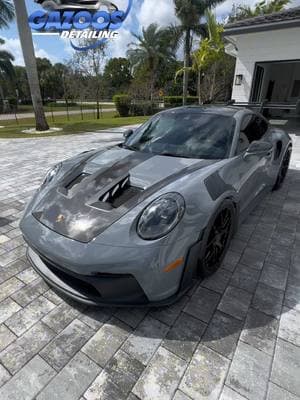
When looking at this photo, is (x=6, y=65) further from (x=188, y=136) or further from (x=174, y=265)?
(x=174, y=265)

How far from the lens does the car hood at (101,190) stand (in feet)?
5.40

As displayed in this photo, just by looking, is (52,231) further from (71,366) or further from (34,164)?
(34,164)

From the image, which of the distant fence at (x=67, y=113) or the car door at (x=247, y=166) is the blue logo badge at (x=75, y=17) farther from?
the car door at (x=247, y=166)

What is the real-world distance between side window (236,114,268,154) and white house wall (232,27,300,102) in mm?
7073

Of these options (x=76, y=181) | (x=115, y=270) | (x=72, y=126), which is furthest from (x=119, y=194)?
(x=72, y=126)

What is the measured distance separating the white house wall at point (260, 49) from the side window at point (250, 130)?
707 centimetres

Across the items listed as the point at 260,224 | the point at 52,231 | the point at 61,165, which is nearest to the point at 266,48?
the point at 260,224

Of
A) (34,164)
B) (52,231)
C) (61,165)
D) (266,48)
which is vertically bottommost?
(34,164)

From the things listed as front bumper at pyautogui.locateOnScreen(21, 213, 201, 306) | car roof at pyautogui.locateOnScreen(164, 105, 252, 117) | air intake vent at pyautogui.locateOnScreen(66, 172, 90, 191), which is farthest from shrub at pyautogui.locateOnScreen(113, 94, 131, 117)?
front bumper at pyautogui.locateOnScreen(21, 213, 201, 306)

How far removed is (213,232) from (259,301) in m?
0.61

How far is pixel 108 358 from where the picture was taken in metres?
1.48

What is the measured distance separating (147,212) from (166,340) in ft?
2.69

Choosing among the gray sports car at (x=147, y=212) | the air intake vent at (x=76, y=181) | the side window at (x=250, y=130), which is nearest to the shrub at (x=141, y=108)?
the side window at (x=250, y=130)

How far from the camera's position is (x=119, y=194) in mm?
1862
